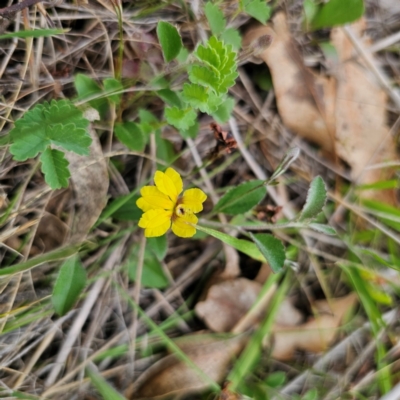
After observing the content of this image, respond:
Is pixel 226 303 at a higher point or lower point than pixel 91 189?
lower

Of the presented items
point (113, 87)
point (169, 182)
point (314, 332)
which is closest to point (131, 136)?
point (113, 87)

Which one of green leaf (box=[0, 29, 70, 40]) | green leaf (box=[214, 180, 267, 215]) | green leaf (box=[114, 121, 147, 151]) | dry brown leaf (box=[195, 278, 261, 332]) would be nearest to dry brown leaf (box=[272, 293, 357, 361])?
dry brown leaf (box=[195, 278, 261, 332])

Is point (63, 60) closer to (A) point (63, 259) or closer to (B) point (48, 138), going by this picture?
(B) point (48, 138)

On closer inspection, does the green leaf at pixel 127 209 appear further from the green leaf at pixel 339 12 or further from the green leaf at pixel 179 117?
the green leaf at pixel 339 12

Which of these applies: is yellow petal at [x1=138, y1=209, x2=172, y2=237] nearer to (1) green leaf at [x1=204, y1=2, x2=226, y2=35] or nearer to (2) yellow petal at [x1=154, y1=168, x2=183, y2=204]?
(2) yellow petal at [x1=154, y1=168, x2=183, y2=204]

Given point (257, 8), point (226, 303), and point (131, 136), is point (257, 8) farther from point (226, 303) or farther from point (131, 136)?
point (226, 303)

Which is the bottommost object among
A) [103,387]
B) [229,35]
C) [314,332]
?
[103,387]
